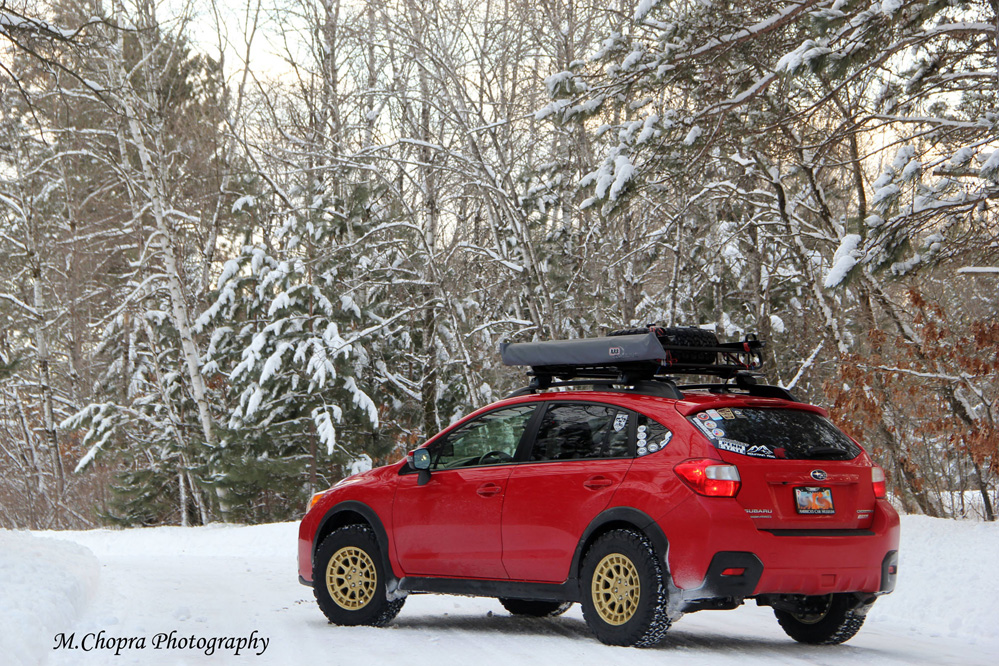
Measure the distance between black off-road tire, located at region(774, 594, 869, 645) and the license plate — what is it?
90 cm

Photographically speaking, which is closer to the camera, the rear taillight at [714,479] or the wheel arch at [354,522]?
the rear taillight at [714,479]

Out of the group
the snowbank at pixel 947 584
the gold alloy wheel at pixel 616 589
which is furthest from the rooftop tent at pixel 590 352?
the snowbank at pixel 947 584

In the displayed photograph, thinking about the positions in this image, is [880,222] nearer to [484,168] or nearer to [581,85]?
[581,85]

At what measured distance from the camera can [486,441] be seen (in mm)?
7363

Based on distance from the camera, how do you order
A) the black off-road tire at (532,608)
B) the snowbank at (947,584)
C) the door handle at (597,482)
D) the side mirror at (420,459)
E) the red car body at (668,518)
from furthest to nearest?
the snowbank at (947,584), the black off-road tire at (532,608), the side mirror at (420,459), the door handle at (597,482), the red car body at (668,518)

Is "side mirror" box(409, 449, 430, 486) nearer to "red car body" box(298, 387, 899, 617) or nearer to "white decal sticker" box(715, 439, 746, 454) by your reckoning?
"red car body" box(298, 387, 899, 617)

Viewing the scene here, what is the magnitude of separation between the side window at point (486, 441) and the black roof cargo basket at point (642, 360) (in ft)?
0.90

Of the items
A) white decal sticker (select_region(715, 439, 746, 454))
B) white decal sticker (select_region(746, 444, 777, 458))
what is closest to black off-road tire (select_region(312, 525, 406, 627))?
white decal sticker (select_region(715, 439, 746, 454))

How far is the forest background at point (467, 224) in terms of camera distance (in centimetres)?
1033

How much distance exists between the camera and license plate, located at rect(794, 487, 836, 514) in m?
6.08

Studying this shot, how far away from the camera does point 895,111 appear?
35.2ft

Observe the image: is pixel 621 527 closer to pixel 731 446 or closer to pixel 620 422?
Answer: pixel 620 422

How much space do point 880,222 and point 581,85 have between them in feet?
Answer: 11.1
